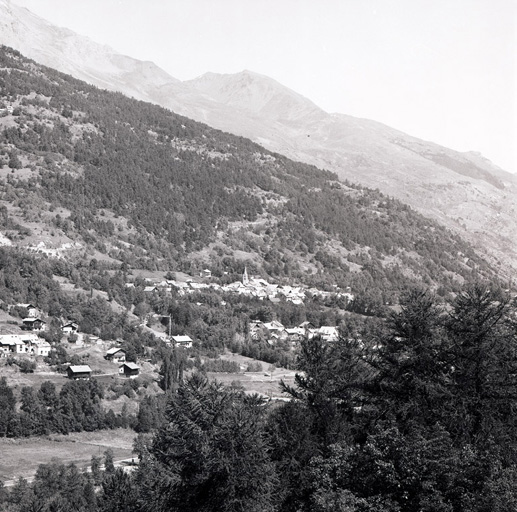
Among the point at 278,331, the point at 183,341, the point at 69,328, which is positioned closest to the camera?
the point at 69,328

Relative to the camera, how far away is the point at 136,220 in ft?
401

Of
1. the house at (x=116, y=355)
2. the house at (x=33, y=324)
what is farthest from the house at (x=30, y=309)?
the house at (x=116, y=355)

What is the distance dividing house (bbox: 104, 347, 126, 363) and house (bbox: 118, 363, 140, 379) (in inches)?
103

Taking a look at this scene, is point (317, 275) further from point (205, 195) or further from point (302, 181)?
point (302, 181)

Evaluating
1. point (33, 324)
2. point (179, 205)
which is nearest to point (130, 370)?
point (33, 324)

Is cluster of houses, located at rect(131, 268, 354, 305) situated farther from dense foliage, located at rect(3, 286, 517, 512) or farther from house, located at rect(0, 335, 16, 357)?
dense foliage, located at rect(3, 286, 517, 512)

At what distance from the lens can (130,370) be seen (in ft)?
226

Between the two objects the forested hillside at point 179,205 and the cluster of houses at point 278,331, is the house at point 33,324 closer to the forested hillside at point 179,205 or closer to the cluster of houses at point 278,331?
the forested hillside at point 179,205

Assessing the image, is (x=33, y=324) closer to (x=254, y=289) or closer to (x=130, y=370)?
(x=130, y=370)

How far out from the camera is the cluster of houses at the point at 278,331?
8906 cm

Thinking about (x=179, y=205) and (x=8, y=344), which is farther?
(x=179, y=205)

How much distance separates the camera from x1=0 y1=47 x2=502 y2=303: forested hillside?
369ft

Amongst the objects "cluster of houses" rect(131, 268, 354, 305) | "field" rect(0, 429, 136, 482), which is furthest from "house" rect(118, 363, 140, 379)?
"cluster of houses" rect(131, 268, 354, 305)

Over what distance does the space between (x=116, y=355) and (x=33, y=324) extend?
1035 centimetres
